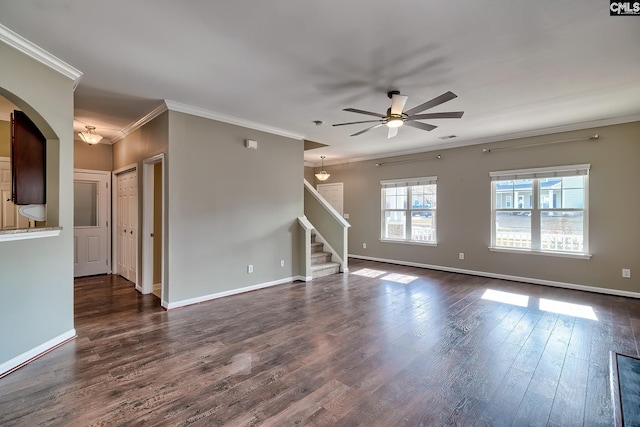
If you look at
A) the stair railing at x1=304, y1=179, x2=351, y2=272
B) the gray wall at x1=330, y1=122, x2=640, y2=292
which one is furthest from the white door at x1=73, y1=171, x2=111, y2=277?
the gray wall at x1=330, y1=122, x2=640, y2=292

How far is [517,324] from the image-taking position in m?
3.44

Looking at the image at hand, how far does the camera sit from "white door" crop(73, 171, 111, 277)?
18.4 ft

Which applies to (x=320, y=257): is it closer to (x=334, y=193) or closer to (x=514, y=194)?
(x=334, y=193)

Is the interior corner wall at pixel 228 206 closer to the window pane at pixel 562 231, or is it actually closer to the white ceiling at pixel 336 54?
the white ceiling at pixel 336 54

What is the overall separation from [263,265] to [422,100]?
348 cm

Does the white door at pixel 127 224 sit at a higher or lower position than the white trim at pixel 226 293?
higher

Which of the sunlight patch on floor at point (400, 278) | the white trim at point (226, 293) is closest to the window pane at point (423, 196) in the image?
the sunlight patch on floor at point (400, 278)

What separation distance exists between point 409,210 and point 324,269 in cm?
262

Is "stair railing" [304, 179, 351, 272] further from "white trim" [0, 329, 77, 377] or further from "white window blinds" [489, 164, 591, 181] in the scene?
"white trim" [0, 329, 77, 377]

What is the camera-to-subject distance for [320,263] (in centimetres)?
629

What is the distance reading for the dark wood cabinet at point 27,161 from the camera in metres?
2.82

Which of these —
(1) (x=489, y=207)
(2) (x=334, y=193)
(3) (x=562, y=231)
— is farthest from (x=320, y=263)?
(3) (x=562, y=231)

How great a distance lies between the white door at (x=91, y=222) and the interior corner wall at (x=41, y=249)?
327 centimetres

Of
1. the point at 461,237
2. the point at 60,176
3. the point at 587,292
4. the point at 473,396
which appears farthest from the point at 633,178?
the point at 60,176
